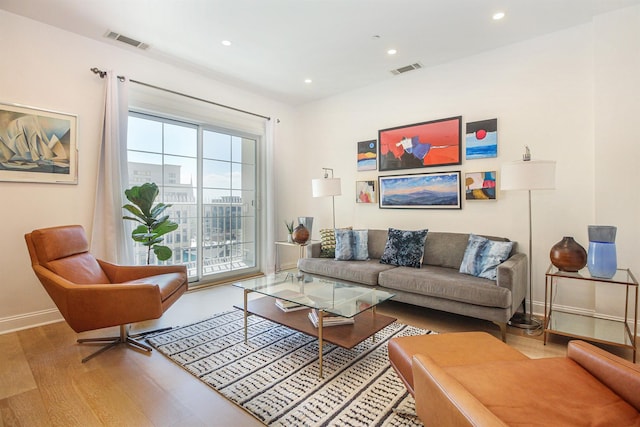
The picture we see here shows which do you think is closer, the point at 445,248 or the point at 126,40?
the point at 126,40

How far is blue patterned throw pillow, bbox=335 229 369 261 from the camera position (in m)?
3.83

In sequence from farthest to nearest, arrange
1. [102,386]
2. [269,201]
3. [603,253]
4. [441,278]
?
1. [269,201]
2. [441,278]
3. [603,253]
4. [102,386]

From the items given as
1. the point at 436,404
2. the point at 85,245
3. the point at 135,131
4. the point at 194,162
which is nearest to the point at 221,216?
the point at 194,162

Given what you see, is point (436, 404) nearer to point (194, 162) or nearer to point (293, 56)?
point (293, 56)

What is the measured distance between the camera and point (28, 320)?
2818 mm

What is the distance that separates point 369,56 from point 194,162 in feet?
8.70

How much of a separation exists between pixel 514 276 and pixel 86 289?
3.25m

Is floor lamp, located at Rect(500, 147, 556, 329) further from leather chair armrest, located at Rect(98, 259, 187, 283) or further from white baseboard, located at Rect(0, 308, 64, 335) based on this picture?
white baseboard, located at Rect(0, 308, 64, 335)

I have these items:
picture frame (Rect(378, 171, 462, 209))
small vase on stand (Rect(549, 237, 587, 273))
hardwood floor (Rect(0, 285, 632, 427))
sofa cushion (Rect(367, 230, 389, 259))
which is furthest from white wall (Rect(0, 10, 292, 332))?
small vase on stand (Rect(549, 237, 587, 273))

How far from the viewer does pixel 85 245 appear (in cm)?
271

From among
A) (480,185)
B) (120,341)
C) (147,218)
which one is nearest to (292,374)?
(120,341)

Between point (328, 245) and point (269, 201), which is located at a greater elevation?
point (269, 201)

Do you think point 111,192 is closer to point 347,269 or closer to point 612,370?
point 347,269

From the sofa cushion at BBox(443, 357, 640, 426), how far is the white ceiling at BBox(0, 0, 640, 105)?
2758 mm
